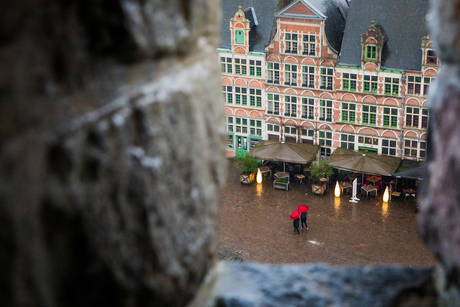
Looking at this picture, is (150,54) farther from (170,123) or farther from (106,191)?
(106,191)

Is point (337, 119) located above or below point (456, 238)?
below

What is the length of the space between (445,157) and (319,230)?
2945 centimetres

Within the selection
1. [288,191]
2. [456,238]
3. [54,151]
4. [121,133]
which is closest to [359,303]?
[456,238]

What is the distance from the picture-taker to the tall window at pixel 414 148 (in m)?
36.0

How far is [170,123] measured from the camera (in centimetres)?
198

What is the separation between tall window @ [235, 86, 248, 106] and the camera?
131 ft

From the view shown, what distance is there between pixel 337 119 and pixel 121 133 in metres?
36.6

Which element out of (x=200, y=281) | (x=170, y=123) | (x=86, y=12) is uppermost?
(x=86, y=12)

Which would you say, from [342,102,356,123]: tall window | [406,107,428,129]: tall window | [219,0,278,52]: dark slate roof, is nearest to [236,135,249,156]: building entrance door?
[219,0,278,52]: dark slate roof

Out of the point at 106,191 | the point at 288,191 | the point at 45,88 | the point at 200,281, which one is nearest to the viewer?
the point at 45,88

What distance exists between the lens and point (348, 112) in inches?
1468

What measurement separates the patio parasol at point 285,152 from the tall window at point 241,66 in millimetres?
4658

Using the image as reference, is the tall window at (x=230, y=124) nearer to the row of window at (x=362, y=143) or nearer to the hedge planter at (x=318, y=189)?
the row of window at (x=362, y=143)

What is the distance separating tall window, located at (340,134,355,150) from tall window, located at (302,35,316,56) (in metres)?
5.20
